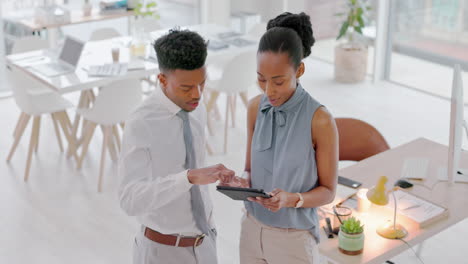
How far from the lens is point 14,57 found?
5.78 metres

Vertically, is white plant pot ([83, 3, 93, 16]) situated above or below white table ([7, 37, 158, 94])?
above

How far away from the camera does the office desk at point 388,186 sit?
9.50 feet

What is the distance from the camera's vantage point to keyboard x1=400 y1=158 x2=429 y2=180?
354 centimetres

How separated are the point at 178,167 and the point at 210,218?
0.28 metres

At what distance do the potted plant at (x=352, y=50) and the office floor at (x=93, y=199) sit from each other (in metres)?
0.42

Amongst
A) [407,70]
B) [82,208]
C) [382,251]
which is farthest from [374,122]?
[382,251]

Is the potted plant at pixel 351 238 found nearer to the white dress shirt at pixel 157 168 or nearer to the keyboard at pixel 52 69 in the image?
the white dress shirt at pixel 157 168

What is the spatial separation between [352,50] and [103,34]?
2616 mm

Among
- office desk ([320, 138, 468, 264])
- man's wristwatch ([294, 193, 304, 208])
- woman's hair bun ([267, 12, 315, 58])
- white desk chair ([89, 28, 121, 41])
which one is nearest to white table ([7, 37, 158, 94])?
white desk chair ([89, 28, 121, 41])

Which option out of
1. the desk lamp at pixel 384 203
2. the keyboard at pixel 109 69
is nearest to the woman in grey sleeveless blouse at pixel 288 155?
the desk lamp at pixel 384 203

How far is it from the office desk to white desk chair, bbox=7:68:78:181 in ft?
9.07

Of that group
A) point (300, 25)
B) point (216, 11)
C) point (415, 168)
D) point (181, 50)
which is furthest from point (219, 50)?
point (181, 50)

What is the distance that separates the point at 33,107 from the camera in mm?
5418

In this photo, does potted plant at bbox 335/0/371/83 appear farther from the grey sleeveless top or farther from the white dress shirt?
the white dress shirt
